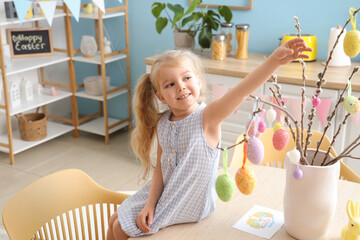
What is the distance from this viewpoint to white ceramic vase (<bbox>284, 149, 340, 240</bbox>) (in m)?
1.20

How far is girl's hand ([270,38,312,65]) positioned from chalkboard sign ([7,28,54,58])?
9.60ft

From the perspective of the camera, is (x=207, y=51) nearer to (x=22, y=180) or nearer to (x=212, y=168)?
(x=22, y=180)

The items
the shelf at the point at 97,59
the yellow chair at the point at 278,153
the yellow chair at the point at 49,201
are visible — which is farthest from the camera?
the shelf at the point at 97,59

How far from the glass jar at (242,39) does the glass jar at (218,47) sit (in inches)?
4.3

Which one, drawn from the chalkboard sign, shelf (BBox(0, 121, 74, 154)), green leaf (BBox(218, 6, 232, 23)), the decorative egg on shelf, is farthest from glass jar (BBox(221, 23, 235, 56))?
shelf (BBox(0, 121, 74, 154))

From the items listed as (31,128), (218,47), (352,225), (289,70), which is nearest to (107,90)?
(31,128)

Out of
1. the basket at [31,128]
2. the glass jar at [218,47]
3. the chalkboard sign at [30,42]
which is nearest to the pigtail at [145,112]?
the glass jar at [218,47]

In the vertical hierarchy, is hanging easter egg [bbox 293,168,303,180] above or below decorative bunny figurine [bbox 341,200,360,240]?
above

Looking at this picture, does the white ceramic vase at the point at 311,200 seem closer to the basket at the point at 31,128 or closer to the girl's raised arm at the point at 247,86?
the girl's raised arm at the point at 247,86

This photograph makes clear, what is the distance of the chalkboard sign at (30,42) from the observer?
3.56 metres

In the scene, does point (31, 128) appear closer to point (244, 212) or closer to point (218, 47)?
point (218, 47)

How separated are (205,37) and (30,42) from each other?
1471 millimetres

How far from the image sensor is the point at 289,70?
276 cm

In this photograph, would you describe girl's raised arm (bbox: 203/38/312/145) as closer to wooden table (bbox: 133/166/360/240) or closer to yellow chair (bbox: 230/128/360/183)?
wooden table (bbox: 133/166/360/240)
